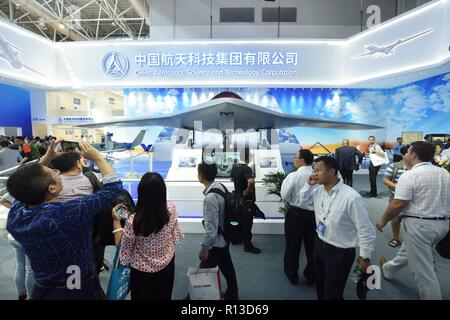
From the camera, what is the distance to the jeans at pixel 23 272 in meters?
2.47

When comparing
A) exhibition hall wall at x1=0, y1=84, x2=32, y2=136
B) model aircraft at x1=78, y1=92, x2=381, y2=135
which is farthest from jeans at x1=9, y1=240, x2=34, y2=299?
exhibition hall wall at x1=0, y1=84, x2=32, y2=136

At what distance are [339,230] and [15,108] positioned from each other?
18911 mm

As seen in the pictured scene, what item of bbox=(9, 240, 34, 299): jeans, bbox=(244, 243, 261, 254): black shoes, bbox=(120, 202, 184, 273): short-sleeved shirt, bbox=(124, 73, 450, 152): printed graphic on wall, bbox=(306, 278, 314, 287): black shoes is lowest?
bbox=(306, 278, 314, 287): black shoes

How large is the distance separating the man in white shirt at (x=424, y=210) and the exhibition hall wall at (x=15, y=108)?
1840 cm

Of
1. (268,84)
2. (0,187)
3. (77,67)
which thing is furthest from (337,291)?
(77,67)

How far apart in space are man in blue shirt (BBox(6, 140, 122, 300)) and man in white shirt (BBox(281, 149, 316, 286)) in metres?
2.08

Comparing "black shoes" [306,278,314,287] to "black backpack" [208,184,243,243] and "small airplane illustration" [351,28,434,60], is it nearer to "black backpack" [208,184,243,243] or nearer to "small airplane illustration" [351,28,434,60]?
"black backpack" [208,184,243,243]

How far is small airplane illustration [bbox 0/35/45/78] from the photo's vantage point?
8.91 meters

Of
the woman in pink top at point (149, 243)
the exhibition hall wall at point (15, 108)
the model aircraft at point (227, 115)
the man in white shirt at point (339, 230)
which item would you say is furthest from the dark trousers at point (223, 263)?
the exhibition hall wall at point (15, 108)

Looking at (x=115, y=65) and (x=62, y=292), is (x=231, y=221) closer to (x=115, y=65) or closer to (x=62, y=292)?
(x=62, y=292)

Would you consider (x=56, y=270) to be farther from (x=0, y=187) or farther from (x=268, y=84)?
(x=268, y=84)

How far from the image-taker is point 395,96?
438 inches

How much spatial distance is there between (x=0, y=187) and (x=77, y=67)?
7943mm

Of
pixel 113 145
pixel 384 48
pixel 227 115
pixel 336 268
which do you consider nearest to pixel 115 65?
pixel 113 145
